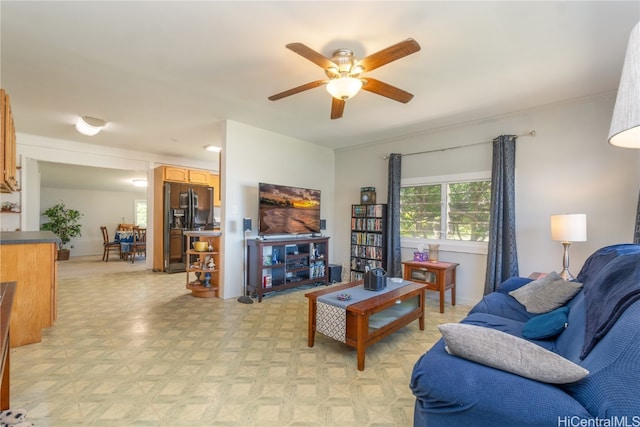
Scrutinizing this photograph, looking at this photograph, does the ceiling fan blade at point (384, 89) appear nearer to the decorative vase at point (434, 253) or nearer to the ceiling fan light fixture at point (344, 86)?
the ceiling fan light fixture at point (344, 86)

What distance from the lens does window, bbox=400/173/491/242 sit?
389 cm

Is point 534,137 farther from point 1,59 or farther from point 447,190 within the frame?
point 1,59

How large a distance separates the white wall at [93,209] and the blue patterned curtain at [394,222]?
807 cm

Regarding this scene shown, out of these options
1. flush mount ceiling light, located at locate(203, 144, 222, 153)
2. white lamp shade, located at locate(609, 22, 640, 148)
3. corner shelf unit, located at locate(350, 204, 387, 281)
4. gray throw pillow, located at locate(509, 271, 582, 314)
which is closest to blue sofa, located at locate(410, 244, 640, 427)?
gray throw pillow, located at locate(509, 271, 582, 314)

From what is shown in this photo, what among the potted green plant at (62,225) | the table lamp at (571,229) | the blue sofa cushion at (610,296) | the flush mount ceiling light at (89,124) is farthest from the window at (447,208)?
the potted green plant at (62,225)

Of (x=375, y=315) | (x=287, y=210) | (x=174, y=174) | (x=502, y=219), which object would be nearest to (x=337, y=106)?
(x=375, y=315)

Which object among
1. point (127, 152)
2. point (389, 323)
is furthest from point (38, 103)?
point (389, 323)

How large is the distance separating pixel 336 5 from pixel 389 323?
2402 millimetres

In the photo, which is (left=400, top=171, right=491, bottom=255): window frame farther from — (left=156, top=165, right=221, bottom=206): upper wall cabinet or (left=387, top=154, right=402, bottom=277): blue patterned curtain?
(left=156, top=165, right=221, bottom=206): upper wall cabinet

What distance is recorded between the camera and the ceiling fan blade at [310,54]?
179 cm

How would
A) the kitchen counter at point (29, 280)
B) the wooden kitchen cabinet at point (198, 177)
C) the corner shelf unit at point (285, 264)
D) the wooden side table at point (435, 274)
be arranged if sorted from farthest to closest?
1. the wooden kitchen cabinet at point (198, 177)
2. the corner shelf unit at point (285, 264)
3. the wooden side table at point (435, 274)
4. the kitchen counter at point (29, 280)

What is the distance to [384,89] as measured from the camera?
2.39 meters

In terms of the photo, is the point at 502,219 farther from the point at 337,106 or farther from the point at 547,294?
the point at 337,106

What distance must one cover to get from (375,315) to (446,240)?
211 cm
